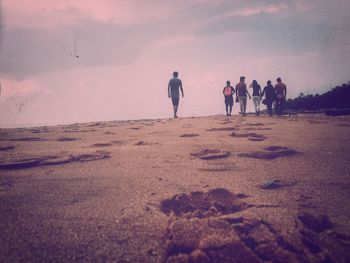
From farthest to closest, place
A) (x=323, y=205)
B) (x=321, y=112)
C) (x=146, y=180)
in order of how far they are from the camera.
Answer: (x=321, y=112) < (x=146, y=180) < (x=323, y=205)

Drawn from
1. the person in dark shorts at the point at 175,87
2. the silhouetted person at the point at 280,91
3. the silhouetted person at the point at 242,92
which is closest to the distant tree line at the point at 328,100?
the silhouetted person at the point at 280,91

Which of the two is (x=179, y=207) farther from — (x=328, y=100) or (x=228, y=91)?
(x=328, y=100)

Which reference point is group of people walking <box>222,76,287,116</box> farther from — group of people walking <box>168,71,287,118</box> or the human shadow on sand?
the human shadow on sand

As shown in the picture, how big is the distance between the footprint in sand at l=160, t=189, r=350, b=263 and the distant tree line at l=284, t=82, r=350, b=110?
47.9 ft

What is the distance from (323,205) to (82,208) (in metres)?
1.73

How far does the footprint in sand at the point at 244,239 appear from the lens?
1562 millimetres

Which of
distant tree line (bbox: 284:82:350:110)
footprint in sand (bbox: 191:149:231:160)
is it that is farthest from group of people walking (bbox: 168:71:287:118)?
footprint in sand (bbox: 191:149:231:160)

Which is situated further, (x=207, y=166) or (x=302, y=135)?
(x=302, y=135)

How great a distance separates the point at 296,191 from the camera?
94.4 inches

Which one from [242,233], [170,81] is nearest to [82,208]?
[242,233]

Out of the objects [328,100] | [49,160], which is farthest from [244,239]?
[328,100]

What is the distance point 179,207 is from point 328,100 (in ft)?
52.9

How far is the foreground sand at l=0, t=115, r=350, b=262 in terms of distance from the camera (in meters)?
1.62

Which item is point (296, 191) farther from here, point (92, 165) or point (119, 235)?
point (92, 165)
